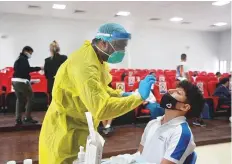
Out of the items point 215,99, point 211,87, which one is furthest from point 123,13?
point 215,99

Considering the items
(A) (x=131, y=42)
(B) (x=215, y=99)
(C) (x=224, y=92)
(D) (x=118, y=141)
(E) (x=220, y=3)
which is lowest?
(D) (x=118, y=141)

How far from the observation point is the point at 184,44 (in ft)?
43.9

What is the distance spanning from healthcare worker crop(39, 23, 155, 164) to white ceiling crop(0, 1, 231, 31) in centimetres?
679

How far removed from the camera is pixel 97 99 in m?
1.09

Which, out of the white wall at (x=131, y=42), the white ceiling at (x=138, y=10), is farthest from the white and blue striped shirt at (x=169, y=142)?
the white wall at (x=131, y=42)

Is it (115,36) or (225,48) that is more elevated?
(225,48)

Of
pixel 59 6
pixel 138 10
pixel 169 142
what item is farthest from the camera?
pixel 138 10

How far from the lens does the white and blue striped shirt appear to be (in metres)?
1.39

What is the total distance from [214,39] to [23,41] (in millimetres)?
9323

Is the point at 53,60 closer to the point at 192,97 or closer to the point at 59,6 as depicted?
the point at 192,97

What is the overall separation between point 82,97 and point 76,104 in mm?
128

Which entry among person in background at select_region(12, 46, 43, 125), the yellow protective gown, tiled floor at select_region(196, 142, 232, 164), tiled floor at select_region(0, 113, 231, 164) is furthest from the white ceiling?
the yellow protective gown

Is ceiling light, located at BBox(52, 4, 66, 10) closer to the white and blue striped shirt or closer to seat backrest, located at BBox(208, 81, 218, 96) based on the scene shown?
seat backrest, located at BBox(208, 81, 218, 96)

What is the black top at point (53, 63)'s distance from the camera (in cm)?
425
